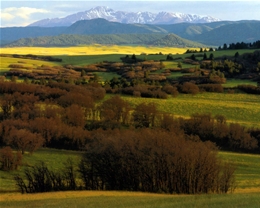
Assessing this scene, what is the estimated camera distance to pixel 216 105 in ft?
213

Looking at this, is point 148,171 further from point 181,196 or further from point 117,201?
point 117,201

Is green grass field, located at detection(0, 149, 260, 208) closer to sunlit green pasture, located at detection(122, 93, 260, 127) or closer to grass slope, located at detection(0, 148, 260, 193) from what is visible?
grass slope, located at detection(0, 148, 260, 193)

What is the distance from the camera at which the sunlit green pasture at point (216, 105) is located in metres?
59.4

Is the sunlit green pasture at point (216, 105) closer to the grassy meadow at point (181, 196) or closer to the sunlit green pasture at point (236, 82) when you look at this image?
the grassy meadow at point (181, 196)

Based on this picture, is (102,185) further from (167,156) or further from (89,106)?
(89,106)

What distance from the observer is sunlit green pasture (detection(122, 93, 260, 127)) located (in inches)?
2337

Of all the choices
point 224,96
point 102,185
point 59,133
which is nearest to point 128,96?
point 224,96

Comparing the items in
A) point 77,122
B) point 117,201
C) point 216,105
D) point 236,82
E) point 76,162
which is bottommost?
point 76,162

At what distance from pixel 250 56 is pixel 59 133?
76.6 meters

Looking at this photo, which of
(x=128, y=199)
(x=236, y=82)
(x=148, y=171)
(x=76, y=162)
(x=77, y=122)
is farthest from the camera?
(x=236, y=82)

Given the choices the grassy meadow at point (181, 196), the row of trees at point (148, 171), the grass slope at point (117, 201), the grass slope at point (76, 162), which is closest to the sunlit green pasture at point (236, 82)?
the grassy meadow at point (181, 196)

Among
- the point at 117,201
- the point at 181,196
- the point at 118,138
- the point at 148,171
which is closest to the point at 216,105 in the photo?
the point at 118,138

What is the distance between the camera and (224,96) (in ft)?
240

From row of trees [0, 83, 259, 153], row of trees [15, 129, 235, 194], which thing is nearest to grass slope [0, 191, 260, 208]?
row of trees [15, 129, 235, 194]
